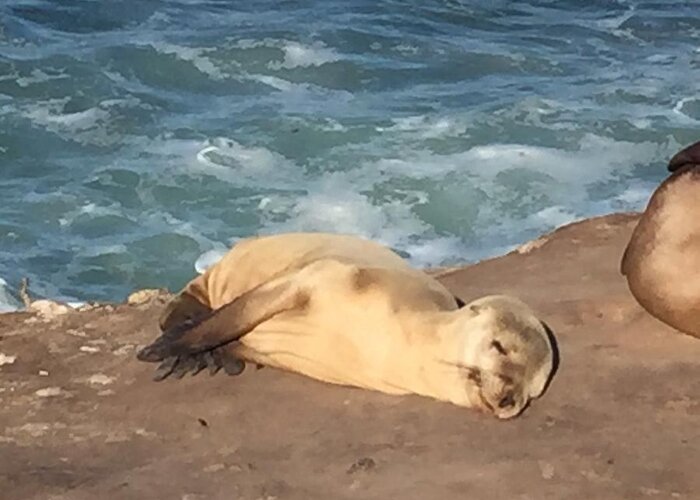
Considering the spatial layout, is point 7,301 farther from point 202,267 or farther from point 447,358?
point 447,358

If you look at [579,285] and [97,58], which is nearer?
[579,285]

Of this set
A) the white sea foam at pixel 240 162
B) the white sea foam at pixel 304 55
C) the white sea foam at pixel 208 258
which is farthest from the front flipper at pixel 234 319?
the white sea foam at pixel 304 55

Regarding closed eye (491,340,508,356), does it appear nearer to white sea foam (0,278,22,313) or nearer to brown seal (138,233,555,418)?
brown seal (138,233,555,418)

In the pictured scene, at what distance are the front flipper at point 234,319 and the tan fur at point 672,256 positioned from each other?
4.12 ft

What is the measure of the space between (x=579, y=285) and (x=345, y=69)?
29.4 ft

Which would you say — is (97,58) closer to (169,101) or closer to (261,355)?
(169,101)

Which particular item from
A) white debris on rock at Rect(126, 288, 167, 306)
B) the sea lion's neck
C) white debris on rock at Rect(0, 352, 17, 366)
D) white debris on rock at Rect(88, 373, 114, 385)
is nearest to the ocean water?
white debris on rock at Rect(126, 288, 167, 306)

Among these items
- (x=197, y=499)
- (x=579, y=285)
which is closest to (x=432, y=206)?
(x=579, y=285)

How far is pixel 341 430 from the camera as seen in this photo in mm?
4113

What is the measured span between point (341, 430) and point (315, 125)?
28.5 feet

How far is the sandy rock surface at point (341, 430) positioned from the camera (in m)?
3.66

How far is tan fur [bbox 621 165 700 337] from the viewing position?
4.87 metres

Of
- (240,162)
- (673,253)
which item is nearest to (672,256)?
(673,253)

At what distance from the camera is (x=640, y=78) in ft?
47.3
